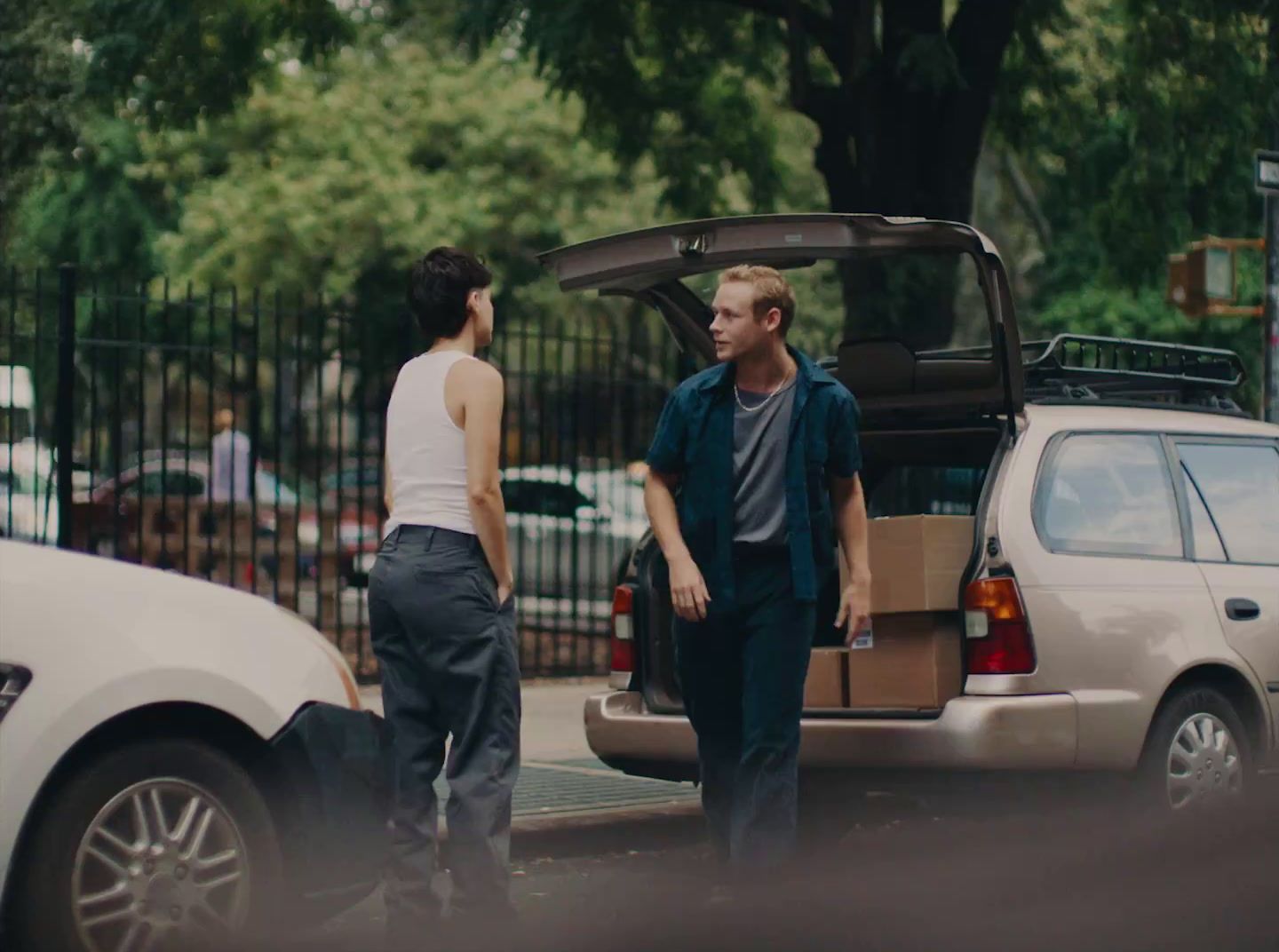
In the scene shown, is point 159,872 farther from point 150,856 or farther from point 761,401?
point 761,401

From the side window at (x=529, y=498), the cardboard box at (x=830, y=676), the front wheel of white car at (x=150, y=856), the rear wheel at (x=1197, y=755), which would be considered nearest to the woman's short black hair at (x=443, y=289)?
the front wheel of white car at (x=150, y=856)

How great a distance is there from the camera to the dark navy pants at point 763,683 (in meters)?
5.91

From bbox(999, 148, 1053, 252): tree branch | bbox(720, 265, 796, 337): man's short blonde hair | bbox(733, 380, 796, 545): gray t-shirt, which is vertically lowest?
bbox(733, 380, 796, 545): gray t-shirt

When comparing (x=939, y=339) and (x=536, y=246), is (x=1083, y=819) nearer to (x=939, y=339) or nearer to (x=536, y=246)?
(x=939, y=339)

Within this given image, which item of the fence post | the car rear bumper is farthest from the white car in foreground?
the fence post

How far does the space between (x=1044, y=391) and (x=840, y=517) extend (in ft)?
5.13

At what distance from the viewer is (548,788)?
29.2ft

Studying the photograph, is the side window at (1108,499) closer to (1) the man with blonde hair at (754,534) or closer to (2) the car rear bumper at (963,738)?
(2) the car rear bumper at (963,738)

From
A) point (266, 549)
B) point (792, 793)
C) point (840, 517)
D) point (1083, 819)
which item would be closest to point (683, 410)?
point (840, 517)

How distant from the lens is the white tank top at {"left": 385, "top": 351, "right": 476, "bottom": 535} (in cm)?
563

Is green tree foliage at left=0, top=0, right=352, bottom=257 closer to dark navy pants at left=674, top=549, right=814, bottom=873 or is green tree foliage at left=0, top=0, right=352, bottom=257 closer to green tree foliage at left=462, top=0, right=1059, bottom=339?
green tree foliage at left=462, top=0, right=1059, bottom=339

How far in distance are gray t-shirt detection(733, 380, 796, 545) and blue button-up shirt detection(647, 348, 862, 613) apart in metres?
0.03

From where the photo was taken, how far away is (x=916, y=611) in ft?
22.5

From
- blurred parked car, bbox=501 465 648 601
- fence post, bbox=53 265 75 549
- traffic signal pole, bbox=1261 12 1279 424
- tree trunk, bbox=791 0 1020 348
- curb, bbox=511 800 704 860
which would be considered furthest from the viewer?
blurred parked car, bbox=501 465 648 601
